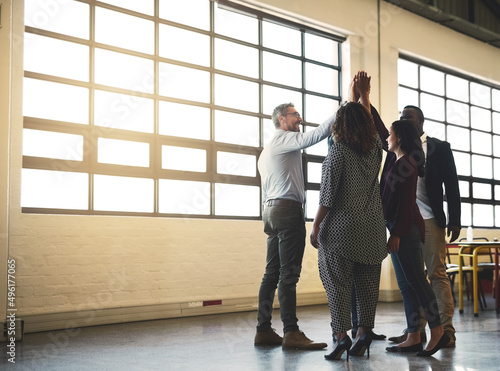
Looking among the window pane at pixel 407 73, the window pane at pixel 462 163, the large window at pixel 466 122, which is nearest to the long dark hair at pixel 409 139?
the large window at pixel 466 122

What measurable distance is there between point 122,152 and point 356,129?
2982mm

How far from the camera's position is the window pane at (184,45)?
630 cm

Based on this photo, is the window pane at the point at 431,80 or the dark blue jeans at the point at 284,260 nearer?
the dark blue jeans at the point at 284,260

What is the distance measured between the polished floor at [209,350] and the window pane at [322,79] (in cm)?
322

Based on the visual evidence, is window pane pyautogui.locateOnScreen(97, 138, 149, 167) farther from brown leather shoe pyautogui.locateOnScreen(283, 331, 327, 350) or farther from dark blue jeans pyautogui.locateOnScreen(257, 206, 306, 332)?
brown leather shoe pyautogui.locateOnScreen(283, 331, 327, 350)

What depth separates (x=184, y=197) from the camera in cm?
636

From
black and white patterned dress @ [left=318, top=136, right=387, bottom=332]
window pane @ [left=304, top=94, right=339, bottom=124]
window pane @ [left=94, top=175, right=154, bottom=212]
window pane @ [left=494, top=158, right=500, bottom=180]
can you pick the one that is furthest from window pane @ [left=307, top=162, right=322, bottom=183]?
window pane @ [left=494, top=158, right=500, bottom=180]

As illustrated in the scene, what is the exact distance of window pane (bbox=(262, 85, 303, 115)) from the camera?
724 cm

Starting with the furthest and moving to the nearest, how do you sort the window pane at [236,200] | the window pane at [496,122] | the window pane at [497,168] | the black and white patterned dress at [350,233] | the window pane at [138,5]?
the window pane at [496,122]
the window pane at [497,168]
the window pane at [236,200]
the window pane at [138,5]
the black and white patterned dress at [350,233]

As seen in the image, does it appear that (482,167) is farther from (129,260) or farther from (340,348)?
(340,348)

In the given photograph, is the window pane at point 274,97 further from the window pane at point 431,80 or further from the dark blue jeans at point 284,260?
the dark blue jeans at point 284,260

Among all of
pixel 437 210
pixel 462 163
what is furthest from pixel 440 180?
pixel 462 163

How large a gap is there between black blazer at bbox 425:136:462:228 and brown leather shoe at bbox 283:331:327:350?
1.13 metres

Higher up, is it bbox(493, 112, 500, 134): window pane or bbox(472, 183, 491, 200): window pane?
bbox(493, 112, 500, 134): window pane
